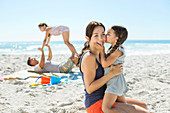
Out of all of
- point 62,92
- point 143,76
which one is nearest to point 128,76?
point 143,76

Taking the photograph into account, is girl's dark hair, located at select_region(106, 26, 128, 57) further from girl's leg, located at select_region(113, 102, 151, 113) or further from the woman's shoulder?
girl's leg, located at select_region(113, 102, 151, 113)

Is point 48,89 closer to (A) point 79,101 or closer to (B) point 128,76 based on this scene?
(A) point 79,101

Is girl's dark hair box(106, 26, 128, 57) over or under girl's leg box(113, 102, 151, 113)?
over

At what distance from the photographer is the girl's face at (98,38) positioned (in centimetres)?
175

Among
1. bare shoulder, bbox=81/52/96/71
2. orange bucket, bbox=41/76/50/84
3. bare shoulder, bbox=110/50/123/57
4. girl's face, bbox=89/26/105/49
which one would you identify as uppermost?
girl's face, bbox=89/26/105/49

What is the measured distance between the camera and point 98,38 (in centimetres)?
176

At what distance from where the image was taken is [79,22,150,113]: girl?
1.67 meters

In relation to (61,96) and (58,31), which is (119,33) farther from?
(58,31)

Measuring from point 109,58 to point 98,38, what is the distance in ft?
0.75

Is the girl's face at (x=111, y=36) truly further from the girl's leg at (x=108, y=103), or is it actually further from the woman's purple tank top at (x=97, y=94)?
the girl's leg at (x=108, y=103)

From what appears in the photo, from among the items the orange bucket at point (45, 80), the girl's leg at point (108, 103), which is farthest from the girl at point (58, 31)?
the girl's leg at point (108, 103)

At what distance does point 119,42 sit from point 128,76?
10.5 ft

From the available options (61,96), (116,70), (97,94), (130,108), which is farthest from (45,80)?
(130,108)

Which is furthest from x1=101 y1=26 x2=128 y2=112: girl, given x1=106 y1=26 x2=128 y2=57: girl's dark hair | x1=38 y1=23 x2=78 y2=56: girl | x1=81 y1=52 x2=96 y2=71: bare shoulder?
x1=38 y1=23 x2=78 y2=56: girl
